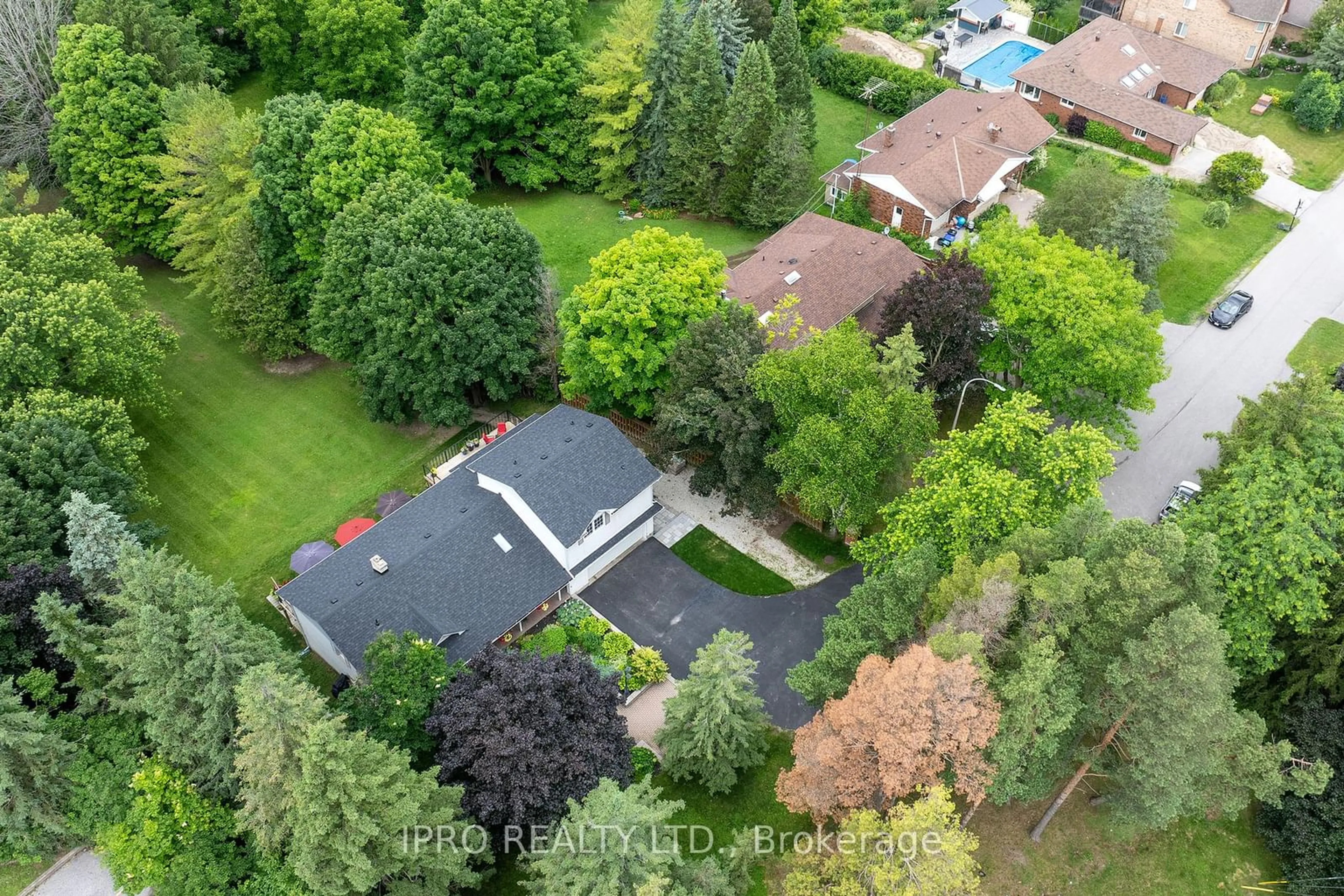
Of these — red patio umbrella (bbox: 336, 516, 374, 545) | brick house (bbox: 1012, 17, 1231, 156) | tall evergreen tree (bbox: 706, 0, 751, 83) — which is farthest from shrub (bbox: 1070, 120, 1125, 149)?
red patio umbrella (bbox: 336, 516, 374, 545)

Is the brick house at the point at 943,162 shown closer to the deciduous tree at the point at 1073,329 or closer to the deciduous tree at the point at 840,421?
the deciduous tree at the point at 1073,329

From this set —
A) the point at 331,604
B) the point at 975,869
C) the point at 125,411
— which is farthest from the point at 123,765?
the point at 975,869

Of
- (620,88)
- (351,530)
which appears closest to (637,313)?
(351,530)

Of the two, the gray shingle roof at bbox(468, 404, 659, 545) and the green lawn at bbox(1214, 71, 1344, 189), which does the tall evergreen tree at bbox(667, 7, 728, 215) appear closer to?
the gray shingle roof at bbox(468, 404, 659, 545)

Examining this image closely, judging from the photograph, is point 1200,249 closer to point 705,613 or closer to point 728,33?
point 728,33

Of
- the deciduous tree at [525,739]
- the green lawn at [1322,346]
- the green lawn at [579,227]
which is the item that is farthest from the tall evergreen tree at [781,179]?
the deciduous tree at [525,739]

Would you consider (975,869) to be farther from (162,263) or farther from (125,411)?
(162,263)
